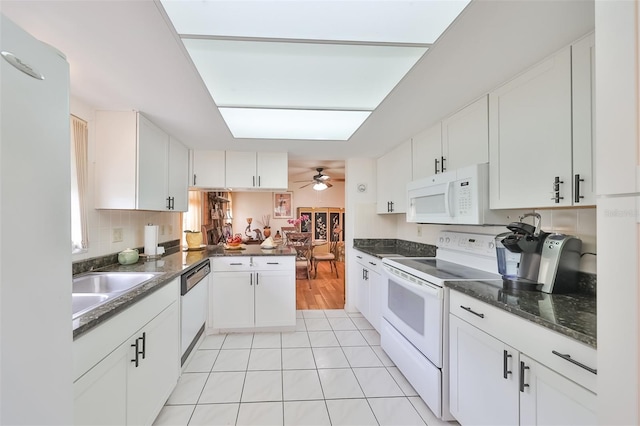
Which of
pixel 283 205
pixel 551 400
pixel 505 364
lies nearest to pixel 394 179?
pixel 505 364

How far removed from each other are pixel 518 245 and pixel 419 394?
Result: 1.25m

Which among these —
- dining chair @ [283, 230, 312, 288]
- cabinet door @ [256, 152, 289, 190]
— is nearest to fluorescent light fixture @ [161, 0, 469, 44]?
cabinet door @ [256, 152, 289, 190]

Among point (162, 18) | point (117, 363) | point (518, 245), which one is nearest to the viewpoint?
point (162, 18)

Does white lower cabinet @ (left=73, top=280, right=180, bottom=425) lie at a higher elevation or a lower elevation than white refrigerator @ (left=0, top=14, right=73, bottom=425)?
lower

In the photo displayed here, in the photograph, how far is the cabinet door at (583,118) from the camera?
1195mm

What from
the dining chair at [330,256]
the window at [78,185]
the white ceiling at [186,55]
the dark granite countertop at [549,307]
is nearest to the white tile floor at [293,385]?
the dark granite countertop at [549,307]

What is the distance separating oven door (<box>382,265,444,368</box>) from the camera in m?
1.73

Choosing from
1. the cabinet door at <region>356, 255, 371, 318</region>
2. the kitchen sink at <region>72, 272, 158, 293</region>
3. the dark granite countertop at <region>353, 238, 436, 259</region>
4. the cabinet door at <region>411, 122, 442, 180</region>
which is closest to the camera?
the kitchen sink at <region>72, 272, 158, 293</region>

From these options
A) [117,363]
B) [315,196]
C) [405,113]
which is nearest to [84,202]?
[117,363]

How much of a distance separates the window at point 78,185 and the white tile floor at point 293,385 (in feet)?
4.26

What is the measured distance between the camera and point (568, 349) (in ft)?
3.25

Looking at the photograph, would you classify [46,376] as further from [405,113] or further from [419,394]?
[405,113]

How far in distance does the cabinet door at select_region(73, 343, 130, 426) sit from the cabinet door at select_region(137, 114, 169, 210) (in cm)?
123

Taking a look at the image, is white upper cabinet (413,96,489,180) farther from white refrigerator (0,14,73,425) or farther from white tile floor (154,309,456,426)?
white refrigerator (0,14,73,425)
